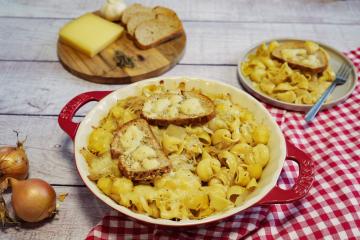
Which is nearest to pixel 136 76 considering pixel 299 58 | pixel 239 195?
pixel 299 58

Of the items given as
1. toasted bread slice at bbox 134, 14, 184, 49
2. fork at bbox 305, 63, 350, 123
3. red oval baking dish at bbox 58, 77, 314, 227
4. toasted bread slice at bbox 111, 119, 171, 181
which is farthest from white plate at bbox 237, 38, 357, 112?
toasted bread slice at bbox 111, 119, 171, 181

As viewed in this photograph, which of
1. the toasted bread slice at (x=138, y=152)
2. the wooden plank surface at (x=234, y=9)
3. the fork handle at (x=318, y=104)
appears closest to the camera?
the toasted bread slice at (x=138, y=152)

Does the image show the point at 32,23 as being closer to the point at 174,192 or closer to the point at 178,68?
the point at 178,68

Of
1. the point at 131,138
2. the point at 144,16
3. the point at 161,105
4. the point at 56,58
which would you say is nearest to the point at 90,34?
the point at 56,58

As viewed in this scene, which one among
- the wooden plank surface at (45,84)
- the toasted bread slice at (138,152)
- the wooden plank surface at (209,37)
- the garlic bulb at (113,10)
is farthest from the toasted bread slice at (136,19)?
the toasted bread slice at (138,152)

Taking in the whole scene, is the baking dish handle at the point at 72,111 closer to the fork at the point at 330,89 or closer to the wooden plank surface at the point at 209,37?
the wooden plank surface at the point at 209,37
